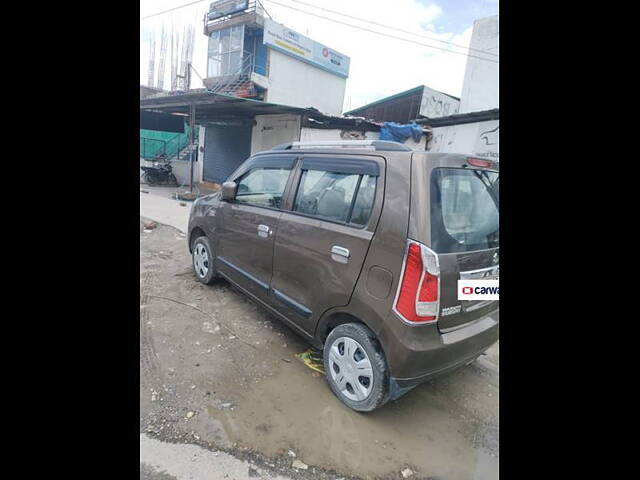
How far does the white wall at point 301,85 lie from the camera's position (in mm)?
16359

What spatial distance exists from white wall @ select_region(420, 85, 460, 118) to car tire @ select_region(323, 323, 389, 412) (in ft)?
50.2

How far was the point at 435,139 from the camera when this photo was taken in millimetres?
12375

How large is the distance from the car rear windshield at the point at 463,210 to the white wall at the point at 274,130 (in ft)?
28.8

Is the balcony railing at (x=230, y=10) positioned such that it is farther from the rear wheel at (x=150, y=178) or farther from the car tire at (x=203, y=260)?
the car tire at (x=203, y=260)

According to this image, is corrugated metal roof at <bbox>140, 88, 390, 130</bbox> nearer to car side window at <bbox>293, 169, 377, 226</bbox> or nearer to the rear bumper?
car side window at <bbox>293, 169, 377, 226</bbox>

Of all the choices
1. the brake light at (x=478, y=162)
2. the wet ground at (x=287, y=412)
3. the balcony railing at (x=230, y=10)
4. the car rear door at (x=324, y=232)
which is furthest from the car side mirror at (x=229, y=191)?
the balcony railing at (x=230, y=10)

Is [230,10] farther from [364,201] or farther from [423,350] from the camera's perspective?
[423,350]

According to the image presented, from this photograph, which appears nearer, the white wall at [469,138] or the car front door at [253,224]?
the car front door at [253,224]

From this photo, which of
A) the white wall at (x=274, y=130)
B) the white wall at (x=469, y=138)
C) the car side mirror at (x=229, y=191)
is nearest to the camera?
the car side mirror at (x=229, y=191)

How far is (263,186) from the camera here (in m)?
3.22

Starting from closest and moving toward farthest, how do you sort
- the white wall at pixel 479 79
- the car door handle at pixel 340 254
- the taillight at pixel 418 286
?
the taillight at pixel 418 286, the car door handle at pixel 340 254, the white wall at pixel 479 79
